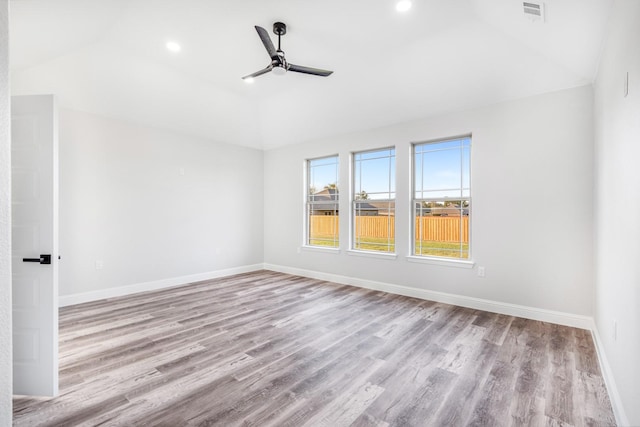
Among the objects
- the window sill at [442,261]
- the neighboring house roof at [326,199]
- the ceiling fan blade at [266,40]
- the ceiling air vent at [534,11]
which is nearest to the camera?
the ceiling air vent at [534,11]

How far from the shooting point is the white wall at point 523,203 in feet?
10.8

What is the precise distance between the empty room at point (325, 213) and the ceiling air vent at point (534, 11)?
1.6 inches

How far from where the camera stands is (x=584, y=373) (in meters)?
2.37

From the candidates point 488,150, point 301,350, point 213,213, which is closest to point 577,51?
point 488,150

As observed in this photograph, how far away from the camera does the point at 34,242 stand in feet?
6.72

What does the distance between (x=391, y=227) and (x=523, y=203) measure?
72.8 inches

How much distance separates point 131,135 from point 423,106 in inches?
173

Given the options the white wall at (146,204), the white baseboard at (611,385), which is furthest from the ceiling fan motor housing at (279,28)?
the white baseboard at (611,385)

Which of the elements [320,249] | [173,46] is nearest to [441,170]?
[320,249]

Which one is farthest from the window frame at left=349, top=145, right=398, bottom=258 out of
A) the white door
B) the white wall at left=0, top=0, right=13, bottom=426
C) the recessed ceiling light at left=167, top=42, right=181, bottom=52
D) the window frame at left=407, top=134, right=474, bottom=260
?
the white wall at left=0, top=0, right=13, bottom=426

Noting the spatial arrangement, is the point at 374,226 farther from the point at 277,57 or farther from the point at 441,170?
the point at 277,57

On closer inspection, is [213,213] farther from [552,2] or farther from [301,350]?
[552,2]

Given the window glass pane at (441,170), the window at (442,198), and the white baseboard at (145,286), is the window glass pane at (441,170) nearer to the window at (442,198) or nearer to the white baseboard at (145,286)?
the window at (442,198)

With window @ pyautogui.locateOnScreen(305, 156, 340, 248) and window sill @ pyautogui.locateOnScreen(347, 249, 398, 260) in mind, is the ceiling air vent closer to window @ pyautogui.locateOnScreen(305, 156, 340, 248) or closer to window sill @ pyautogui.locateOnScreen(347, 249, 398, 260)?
window sill @ pyautogui.locateOnScreen(347, 249, 398, 260)
